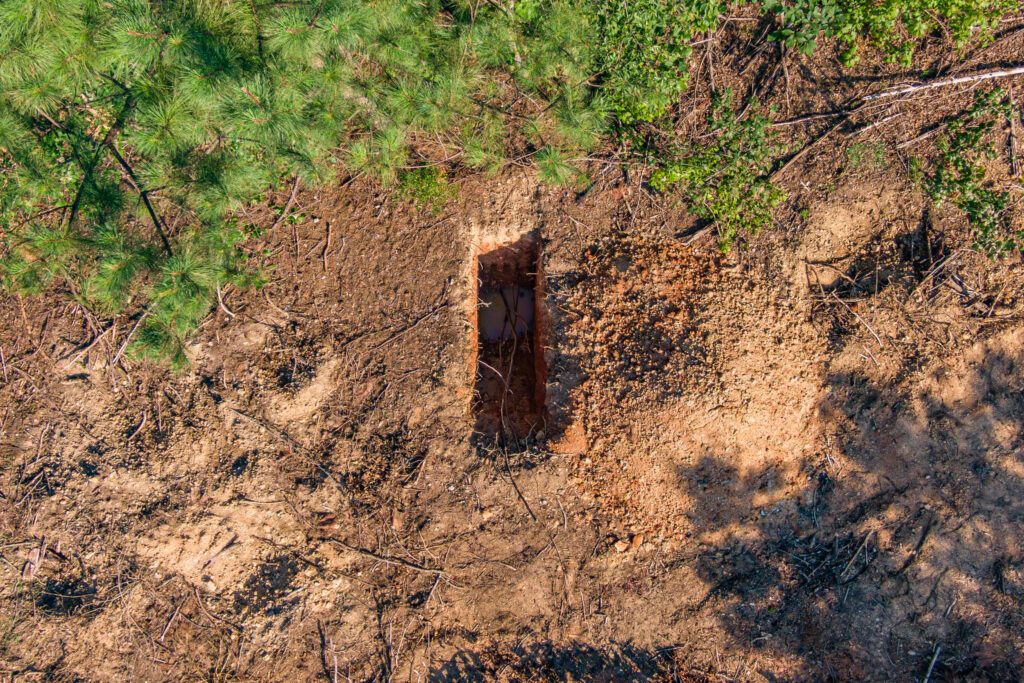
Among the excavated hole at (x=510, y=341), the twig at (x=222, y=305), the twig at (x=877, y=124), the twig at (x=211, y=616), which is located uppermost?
the twig at (x=877, y=124)

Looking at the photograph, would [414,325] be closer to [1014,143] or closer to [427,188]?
[427,188]

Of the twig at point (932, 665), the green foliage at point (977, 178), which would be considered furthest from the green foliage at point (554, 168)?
the twig at point (932, 665)

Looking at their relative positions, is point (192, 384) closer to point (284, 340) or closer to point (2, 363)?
point (284, 340)

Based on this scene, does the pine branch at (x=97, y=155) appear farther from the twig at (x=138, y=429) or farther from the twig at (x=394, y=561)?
the twig at (x=394, y=561)

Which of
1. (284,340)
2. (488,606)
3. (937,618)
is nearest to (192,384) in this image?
(284,340)

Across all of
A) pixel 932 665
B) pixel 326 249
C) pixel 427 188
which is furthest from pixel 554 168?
pixel 932 665

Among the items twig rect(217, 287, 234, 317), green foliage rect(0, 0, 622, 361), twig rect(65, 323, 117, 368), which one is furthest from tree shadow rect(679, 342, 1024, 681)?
twig rect(65, 323, 117, 368)
